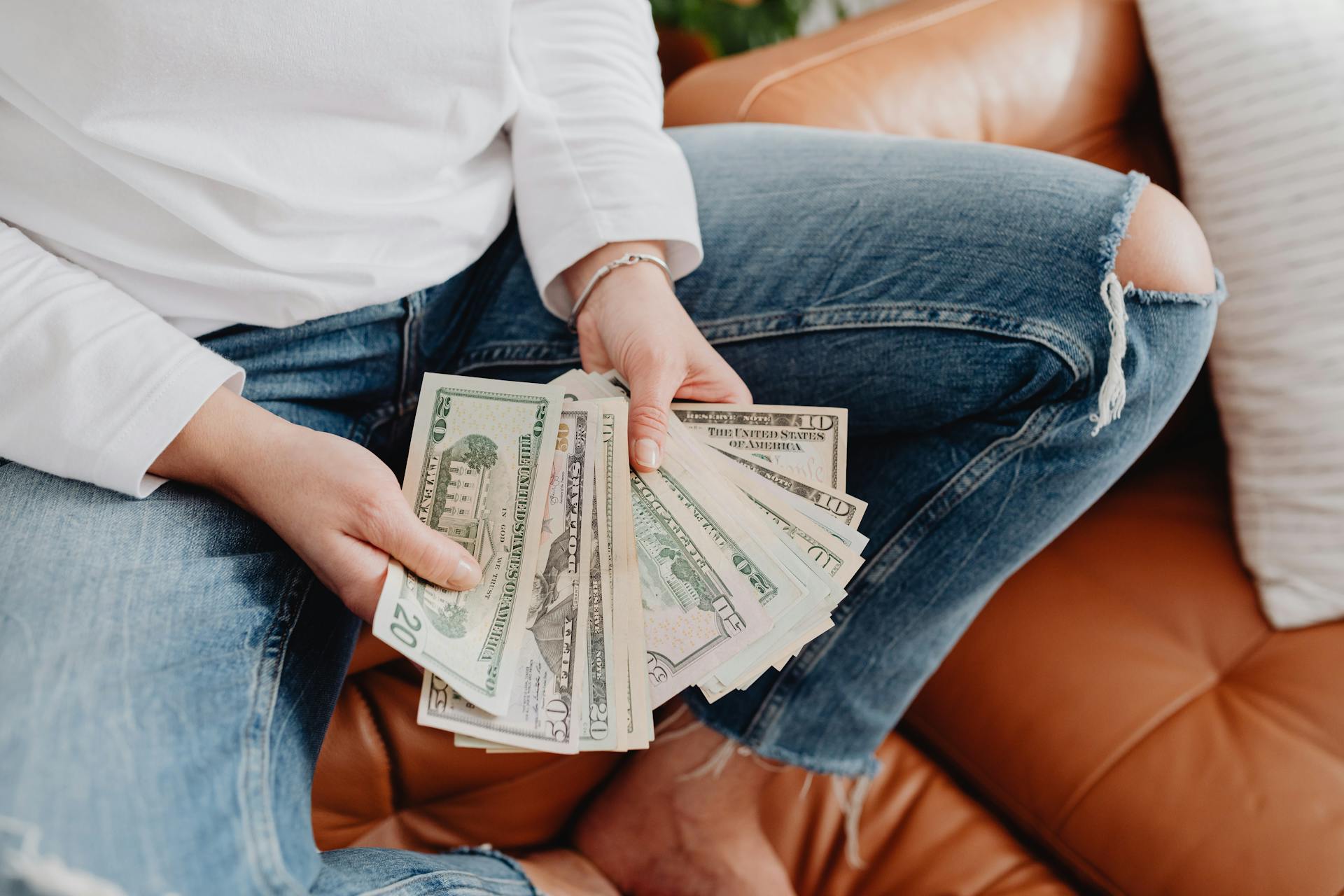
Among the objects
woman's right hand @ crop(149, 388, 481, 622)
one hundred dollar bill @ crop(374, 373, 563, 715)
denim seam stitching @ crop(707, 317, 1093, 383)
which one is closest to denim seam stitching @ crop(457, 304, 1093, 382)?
denim seam stitching @ crop(707, 317, 1093, 383)

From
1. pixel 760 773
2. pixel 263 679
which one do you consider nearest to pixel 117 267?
pixel 263 679

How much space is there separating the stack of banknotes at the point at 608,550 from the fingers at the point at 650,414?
0.01 meters

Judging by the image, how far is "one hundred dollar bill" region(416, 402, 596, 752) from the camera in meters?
0.60

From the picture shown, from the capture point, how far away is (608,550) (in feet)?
2.20

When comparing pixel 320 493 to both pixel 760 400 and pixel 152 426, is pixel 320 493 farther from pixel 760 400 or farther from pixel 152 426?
pixel 760 400

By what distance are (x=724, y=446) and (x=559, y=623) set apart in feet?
0.66

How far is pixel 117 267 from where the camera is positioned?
63 centimetres

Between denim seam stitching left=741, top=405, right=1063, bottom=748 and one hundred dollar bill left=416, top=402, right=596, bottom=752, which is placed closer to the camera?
one hundred dollar bill left=416, top=402, right=596, bottom=752

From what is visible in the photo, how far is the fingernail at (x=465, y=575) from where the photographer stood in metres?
0.60

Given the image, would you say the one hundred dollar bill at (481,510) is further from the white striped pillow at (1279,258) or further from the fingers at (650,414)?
the white striped pillow at (1279,258)

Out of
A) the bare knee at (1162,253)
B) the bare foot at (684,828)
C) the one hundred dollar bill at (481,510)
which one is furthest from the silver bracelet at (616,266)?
the bare foot at (684,828)

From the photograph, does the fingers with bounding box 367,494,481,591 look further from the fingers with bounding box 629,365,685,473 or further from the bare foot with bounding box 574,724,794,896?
the bare foot with bounding box 574,724,794,896

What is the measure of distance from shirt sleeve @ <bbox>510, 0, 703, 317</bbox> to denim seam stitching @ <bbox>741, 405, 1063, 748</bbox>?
1.01 ft

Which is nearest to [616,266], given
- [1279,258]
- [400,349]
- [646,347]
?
[646,347]
